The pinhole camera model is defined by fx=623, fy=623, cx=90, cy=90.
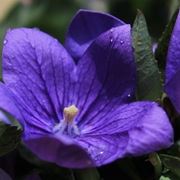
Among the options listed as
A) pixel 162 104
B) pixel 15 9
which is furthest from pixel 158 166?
pixel 15 9

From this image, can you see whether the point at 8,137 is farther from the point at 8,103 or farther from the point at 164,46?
the point at 164,46

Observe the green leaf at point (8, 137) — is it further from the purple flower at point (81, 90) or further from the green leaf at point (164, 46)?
the green leaf at point (164, 46)

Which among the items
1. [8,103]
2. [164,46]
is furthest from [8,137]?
[164,46]

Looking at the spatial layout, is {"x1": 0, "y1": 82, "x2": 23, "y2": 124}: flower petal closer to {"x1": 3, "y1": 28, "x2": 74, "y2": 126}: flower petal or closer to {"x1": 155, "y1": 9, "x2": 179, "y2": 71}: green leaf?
{"x1": 3, "y1": 28, "x2": 74, "y2": 126}: flower petal

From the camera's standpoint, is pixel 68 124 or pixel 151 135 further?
pixel 68 124

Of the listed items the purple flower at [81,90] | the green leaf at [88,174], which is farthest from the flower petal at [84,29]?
the green leaf at [88,174]
